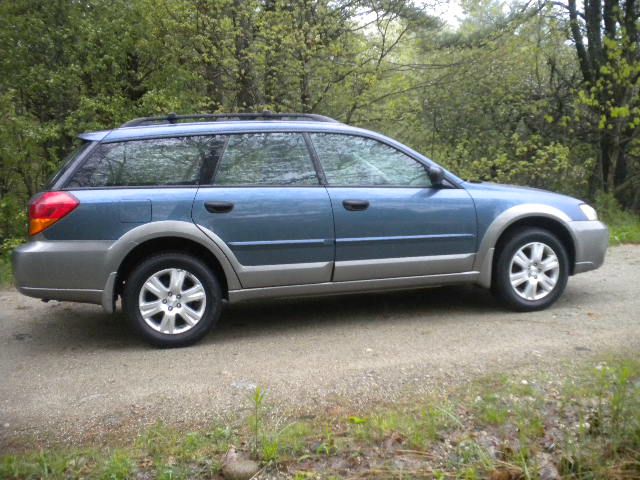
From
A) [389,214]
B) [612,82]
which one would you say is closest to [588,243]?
[389,214]

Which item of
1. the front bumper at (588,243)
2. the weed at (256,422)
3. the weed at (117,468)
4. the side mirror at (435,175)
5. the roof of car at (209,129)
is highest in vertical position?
the roof of car at (209,129)

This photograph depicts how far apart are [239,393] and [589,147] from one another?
11.8 metres

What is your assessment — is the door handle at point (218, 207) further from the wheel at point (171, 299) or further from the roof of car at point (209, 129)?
the roof of car at point (209, 129)

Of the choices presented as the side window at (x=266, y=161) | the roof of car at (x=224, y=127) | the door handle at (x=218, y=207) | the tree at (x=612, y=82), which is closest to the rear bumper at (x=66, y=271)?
the door handle at (x=218, y=207)

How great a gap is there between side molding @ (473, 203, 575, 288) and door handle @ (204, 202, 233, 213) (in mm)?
2155

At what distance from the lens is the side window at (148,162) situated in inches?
192

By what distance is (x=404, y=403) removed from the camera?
3697 millimetres

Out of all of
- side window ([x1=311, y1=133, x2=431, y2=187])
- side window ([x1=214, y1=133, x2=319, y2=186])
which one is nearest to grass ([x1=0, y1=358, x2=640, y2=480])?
side window ([x1=214, y1=133, x2=319, y2=186])

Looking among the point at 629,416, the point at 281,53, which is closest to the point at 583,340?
the point at 629,416

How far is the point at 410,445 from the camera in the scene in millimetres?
3186

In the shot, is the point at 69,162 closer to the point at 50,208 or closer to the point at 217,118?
the point at 50,208

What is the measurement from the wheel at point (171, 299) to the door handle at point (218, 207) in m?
0.40

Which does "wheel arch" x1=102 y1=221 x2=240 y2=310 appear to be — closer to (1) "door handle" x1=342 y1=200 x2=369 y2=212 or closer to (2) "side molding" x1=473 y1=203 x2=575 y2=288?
(1) "door handle" x1=342 y1=200 x2=369 y2=212

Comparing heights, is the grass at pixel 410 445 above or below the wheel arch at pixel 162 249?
below
